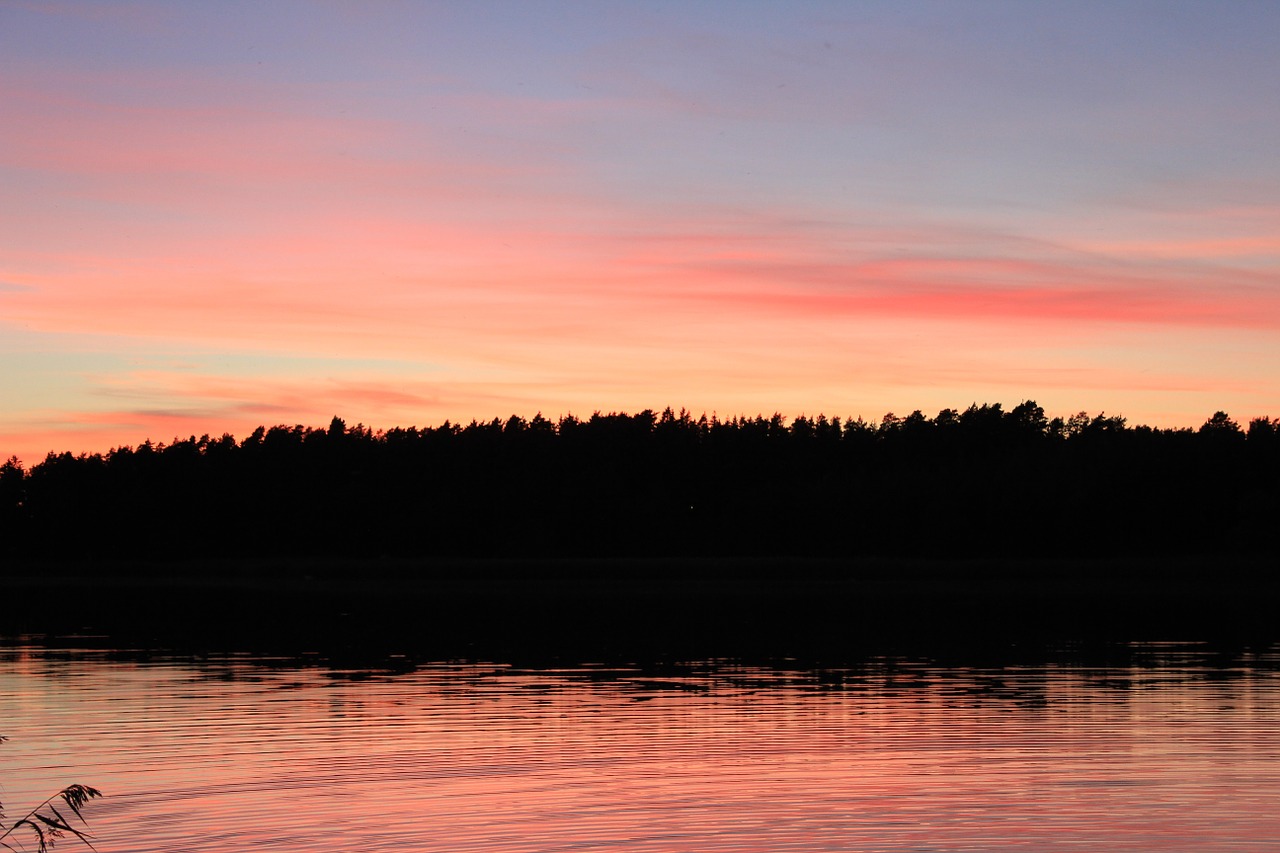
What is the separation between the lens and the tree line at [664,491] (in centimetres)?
11125

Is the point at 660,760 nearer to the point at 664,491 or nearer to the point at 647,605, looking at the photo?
the point at 647,605

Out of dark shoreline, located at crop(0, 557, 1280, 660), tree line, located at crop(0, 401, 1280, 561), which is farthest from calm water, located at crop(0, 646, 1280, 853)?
tree line, located at crop(0, 401, 1280, 561)

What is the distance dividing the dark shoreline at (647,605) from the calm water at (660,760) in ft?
38.0

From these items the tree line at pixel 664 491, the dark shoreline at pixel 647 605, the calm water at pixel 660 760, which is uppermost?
the tree line at pixel 664 491

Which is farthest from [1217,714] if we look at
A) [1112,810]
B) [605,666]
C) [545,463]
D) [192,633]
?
[545,463]

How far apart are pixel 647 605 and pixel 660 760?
52574mm

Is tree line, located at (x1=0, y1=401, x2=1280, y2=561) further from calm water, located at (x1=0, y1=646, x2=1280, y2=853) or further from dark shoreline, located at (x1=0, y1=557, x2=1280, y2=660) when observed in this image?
calm water, located at (x1=0, y1=646, x2=1280, y2=853)

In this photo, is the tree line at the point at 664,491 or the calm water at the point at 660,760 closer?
the calm water at the point at 660,760

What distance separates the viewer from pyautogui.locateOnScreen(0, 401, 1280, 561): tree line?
111250mm

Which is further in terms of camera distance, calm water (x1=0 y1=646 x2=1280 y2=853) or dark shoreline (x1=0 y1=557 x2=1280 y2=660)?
dark shoreline (x1=0 y1=557 x2=1280 y2=660)

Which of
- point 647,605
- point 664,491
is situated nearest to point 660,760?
point 647,605

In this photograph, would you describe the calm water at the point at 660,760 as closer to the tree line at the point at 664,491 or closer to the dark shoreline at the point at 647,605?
the dark shoreline at the point at 647,605

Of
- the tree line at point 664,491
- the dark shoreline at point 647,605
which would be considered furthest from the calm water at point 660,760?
the tree line at point 664,491

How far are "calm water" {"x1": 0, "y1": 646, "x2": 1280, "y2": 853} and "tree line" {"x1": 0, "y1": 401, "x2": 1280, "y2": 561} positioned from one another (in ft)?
255
